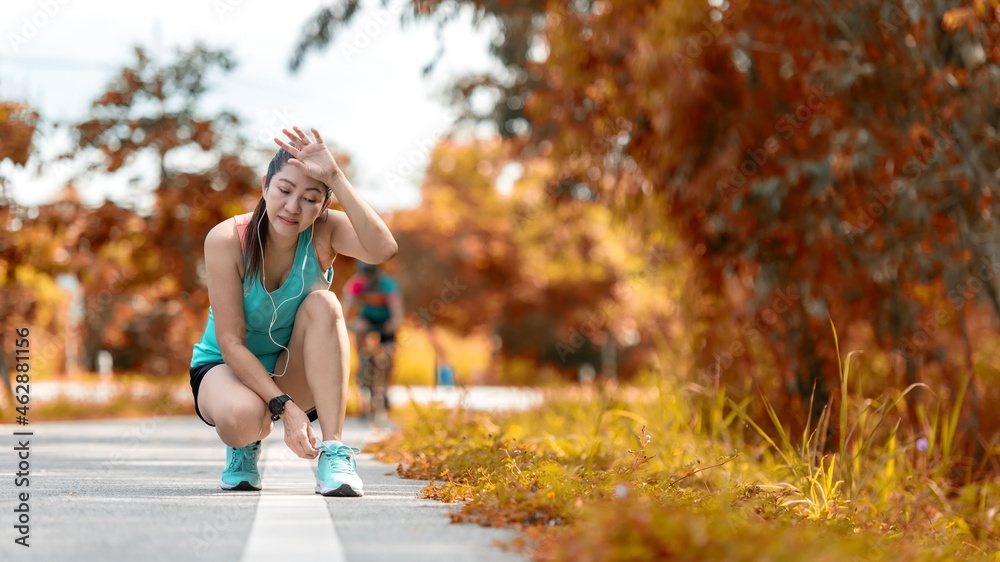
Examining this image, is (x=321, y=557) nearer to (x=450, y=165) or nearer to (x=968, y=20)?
(x=968, y=20)

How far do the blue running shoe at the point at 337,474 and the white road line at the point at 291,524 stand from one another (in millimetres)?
57

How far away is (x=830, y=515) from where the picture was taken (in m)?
3.61

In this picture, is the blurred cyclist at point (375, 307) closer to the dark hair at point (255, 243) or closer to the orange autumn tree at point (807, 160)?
the orange autumn tree at point (807, 160)

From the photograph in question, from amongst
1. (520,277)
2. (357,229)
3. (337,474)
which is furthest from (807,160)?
(520,277)

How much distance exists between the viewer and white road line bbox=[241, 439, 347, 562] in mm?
2404

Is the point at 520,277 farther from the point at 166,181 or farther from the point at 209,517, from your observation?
the point at 209,517

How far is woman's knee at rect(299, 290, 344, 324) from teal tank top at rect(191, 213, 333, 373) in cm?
5

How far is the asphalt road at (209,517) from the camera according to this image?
2.44 meters

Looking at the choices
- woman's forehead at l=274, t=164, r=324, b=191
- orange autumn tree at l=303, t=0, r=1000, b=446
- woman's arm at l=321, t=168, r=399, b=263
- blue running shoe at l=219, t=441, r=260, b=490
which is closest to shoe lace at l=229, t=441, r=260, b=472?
blue running shoe at l=219, t=441, r=260, b=490

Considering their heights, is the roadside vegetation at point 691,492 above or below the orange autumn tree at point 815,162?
below

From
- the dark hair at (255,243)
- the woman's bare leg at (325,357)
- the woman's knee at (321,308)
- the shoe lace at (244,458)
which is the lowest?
the shoe lace at (244,458)

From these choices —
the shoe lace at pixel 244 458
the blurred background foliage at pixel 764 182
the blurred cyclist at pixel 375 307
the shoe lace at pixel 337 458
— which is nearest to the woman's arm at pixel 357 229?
the shoe lace at pixel 337 458

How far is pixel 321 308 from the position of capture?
3670 mm

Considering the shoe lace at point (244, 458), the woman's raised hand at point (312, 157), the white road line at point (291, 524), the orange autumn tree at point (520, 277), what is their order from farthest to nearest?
→ the orange autumn tree at point (520, 277), the shoe lace at point (244, 458), the woman's raised hand at point (312, 157), the white road line at point (291, 524)
